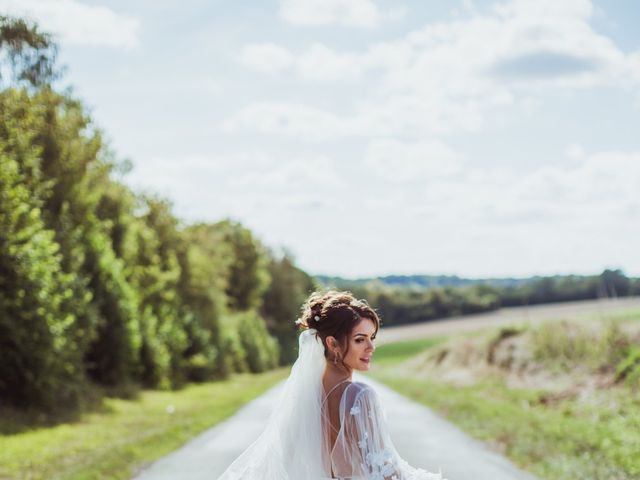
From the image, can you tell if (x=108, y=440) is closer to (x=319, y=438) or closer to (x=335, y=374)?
(x=319, y=438)

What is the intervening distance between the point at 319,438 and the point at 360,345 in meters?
0.68

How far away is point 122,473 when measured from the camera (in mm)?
12758

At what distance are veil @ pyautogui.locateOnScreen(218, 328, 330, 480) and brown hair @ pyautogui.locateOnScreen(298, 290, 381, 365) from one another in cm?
17

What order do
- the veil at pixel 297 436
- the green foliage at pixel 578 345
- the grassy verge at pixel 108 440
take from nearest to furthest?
the veil at pixel 297 436, the grassy verge at pixel 108 440, the green foliage at pixel 578 345

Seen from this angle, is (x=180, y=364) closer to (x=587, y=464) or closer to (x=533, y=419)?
(x=533, y=419)

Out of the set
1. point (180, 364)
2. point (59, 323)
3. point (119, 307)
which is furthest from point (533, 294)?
point (59, 323)

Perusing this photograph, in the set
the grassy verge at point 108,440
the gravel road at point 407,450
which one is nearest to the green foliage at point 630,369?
the gravel road at point 407,450

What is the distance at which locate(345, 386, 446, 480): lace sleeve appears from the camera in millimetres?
4578

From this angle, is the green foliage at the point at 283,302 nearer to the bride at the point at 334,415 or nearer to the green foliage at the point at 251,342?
the green foliage at the point at 251,342

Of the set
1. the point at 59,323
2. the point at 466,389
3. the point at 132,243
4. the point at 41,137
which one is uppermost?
the point at 41,137

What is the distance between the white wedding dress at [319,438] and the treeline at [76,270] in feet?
50.4

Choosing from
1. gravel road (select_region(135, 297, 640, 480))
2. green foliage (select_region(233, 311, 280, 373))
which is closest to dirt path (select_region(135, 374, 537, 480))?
gravel road (select_region(135, 297, 640, 480))

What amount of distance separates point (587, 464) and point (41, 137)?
20.2 meters

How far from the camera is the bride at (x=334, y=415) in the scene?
4621 millimetres
